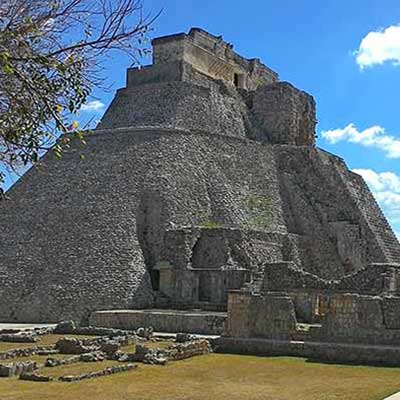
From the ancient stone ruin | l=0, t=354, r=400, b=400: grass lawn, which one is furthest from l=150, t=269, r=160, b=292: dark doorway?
l=0, t=354, r=400, b=400: grass lawn

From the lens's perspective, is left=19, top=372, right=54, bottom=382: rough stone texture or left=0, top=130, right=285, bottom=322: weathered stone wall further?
left=0, top=130, right=285, bottom=322: weathered stone wall

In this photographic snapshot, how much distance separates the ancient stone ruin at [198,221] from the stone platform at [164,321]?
4.51ft

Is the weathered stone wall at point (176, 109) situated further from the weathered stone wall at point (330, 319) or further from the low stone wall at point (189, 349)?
the low stone wall at point (189, 349)

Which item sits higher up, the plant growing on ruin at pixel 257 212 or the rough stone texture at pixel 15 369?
the plant growing on ruin at pixel 257 212

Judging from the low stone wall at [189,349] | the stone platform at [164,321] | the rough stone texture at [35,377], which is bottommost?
the rough stone texture at [35,377]

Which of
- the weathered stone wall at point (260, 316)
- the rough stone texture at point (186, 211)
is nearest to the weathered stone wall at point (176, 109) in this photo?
the rough stone texture at point (186, 211)

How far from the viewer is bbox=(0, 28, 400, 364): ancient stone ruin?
27.4 metres

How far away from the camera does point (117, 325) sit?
25750 millimetres

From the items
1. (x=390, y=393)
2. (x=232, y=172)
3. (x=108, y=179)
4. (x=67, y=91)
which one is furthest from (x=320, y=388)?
(x=232, y=172)

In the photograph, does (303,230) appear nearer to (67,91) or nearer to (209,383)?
(209,383)

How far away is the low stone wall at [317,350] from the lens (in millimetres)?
17422

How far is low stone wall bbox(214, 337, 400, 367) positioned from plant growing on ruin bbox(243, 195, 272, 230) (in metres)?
13.8

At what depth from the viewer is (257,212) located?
35.0 m

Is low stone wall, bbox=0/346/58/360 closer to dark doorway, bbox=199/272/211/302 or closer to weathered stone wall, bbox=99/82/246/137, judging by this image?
dark doorway, bbox=199/272/211/302
